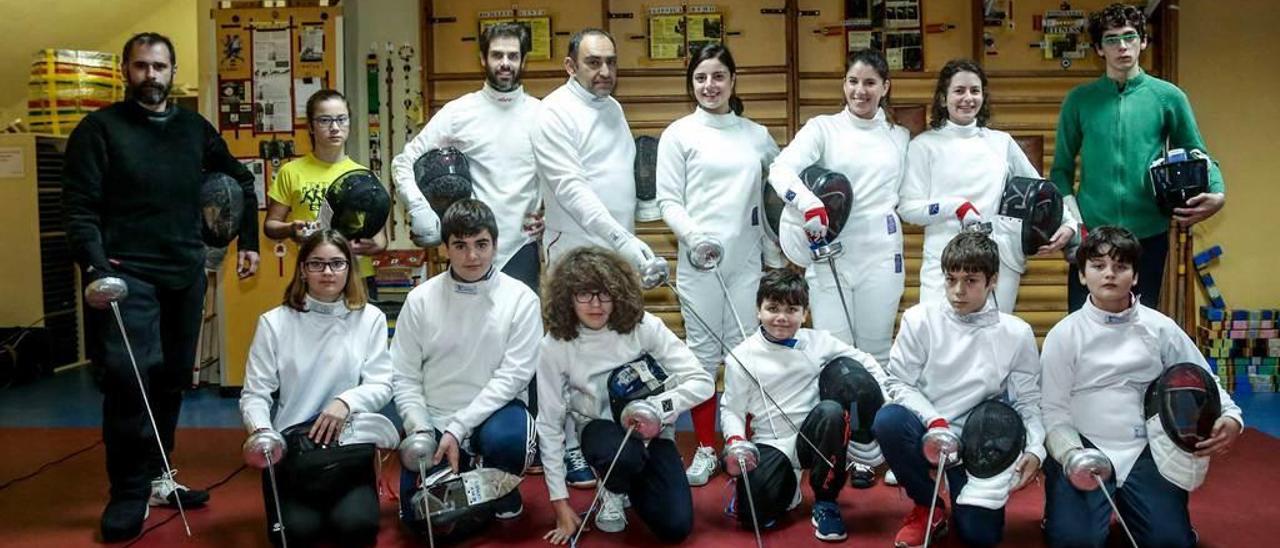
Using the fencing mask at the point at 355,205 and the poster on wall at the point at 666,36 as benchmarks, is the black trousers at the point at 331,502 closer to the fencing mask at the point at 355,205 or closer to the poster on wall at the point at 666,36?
the fencing mask at the point at 355,205

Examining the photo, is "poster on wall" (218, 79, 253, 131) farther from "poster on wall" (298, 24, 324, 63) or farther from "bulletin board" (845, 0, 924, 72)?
"bulletin board" (845, 0, 924, 72)

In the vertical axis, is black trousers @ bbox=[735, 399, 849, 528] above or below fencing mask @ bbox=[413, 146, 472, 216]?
below

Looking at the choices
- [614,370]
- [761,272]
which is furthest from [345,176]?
[761,272]

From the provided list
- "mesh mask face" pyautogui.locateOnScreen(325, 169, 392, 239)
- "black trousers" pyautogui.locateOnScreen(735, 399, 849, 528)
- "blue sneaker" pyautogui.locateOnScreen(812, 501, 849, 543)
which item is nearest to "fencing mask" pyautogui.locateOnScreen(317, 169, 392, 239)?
"mesh mask face" pyautogui.locateOnScreen(325, 169, 392, 239)

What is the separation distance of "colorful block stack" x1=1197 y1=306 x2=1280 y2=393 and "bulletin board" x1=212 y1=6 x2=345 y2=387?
438cm

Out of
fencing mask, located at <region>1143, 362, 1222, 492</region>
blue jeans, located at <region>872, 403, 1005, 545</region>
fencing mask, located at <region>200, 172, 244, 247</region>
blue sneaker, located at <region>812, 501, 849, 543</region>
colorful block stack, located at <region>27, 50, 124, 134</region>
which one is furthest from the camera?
colorful block stack, located at <region>27, 50, 124, 134</region>

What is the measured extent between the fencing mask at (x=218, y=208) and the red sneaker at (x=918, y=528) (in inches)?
83.1

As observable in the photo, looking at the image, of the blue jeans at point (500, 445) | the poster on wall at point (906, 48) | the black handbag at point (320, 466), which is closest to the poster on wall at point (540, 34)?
the poster on wall at point (906, 48)

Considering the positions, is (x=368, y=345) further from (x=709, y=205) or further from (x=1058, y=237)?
(x=1058, y=237)

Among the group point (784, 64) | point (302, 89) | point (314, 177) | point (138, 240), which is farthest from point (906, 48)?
point (138, 240)

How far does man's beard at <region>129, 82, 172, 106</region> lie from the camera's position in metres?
2.94

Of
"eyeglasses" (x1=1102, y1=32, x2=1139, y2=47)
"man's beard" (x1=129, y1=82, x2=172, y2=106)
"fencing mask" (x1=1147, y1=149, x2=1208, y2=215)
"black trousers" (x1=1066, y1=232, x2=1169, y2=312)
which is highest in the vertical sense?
"eyeglasses" (x1=1102, y1=32, x2=1139, y2=47)

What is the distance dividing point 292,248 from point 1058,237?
3452mm

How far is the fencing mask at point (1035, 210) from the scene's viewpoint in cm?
320
